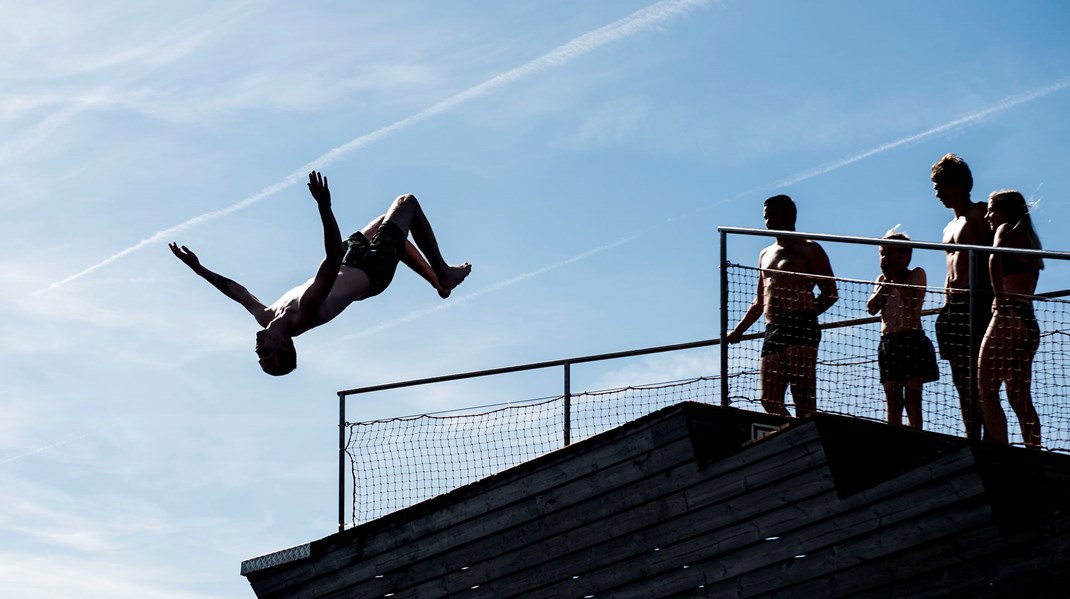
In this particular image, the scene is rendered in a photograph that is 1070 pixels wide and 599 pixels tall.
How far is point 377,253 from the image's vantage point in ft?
35.0

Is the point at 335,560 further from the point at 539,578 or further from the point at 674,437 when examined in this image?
the point at 674,437

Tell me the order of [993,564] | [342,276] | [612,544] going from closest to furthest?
[993,564]
[612,544]
[342,276]

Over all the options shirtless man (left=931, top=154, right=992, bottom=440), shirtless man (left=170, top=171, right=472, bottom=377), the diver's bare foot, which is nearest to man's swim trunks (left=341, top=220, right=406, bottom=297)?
shirtless man (left=170, top=171, right=472, bottom=377)

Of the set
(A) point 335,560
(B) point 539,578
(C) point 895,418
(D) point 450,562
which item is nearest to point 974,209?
(C) point 895,418

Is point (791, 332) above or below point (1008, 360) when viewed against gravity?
above

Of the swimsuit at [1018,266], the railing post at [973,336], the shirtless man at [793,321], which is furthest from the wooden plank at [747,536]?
the swimsuit at [1018,266]

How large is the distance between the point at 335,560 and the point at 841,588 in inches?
195

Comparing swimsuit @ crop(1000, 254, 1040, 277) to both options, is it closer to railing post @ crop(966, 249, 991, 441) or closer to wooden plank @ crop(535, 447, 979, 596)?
railing post @ crop(966, 249, 991, 441)

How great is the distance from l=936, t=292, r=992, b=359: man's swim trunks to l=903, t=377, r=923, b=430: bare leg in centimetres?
26

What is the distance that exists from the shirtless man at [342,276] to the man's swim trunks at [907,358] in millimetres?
3614

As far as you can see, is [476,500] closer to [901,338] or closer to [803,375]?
[803,375]

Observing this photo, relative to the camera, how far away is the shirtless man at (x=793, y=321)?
8719 millimetres

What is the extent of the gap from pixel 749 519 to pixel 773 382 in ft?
3.38

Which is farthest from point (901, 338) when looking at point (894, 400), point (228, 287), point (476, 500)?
point (228, 287)
